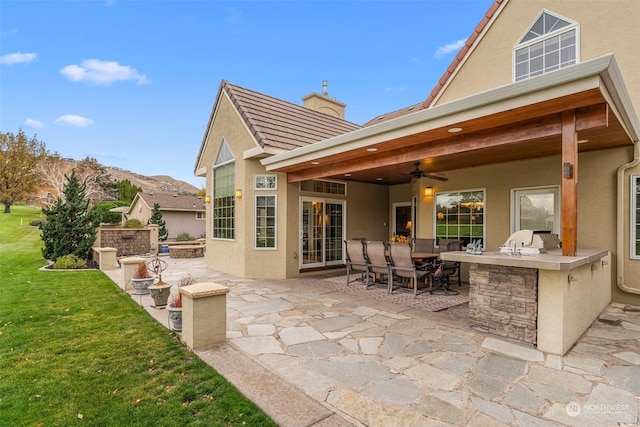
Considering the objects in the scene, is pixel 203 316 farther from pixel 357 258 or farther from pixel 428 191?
pixel 428 191

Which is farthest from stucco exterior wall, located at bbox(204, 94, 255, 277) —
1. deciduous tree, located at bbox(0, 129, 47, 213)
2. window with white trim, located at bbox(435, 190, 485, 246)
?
deciduous tree, located at bbox(0, 129, 47, 213)

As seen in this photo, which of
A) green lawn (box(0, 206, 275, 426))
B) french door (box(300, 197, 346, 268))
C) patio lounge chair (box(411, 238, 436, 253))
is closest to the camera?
green lawn (box(0, 206, 275, 426))

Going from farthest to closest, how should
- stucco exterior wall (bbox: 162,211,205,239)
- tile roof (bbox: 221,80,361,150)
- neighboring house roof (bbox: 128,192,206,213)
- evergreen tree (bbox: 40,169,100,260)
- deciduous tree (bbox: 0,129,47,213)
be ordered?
deciduous tree (bbox: 0,129,47,213), stucco exterior wall (bbox: 162,211,205,239), neighboring house roof (bbox: 128,192,206,213), evergreen tree (bbox: 40,169,100,260), tile roof (bbox: 221,80,361,150)

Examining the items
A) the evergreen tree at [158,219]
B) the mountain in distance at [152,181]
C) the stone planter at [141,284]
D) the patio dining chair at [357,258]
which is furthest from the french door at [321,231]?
the mountain in distance at [152,181]

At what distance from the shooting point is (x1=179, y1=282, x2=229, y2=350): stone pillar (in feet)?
12.6

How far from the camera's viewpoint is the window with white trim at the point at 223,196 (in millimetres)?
9586

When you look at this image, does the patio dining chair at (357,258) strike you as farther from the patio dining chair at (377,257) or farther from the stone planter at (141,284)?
the stone planter at (141,284)

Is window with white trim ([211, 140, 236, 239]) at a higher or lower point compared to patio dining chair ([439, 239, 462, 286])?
higher

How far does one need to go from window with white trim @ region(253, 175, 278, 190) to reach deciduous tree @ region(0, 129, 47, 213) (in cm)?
3334

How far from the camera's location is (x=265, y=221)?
8930 mm

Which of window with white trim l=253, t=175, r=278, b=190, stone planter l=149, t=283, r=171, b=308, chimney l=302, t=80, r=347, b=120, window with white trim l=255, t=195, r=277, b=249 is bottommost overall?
stone planter l=149, t=283, r=171, b=308

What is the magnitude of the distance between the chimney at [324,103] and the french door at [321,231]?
6.13 m

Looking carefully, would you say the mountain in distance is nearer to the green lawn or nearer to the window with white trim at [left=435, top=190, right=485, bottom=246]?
the window with white trim at [left=435, top=190, right=485, bottom=246]

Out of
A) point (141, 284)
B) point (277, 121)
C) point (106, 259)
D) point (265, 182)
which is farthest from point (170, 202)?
point (141, 284)
